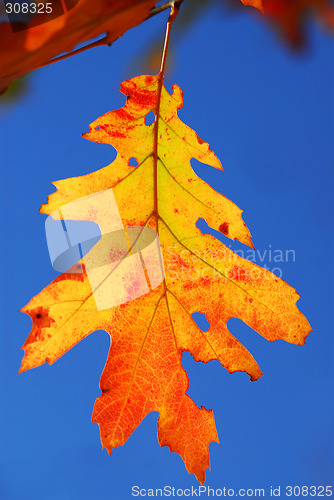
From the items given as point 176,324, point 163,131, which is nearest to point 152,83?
point 163,131

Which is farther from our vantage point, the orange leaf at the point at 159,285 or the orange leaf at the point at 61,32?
the orange leaf at the point at 159,285

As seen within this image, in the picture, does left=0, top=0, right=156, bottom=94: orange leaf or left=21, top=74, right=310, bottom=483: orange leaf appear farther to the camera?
left=21, top=74, right=310, bottom=483: orange leaf

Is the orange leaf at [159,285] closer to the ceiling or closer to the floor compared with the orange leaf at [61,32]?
closer to the floor

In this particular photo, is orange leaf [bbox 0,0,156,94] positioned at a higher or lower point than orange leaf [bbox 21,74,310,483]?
higher

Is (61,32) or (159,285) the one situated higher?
(61,32)
